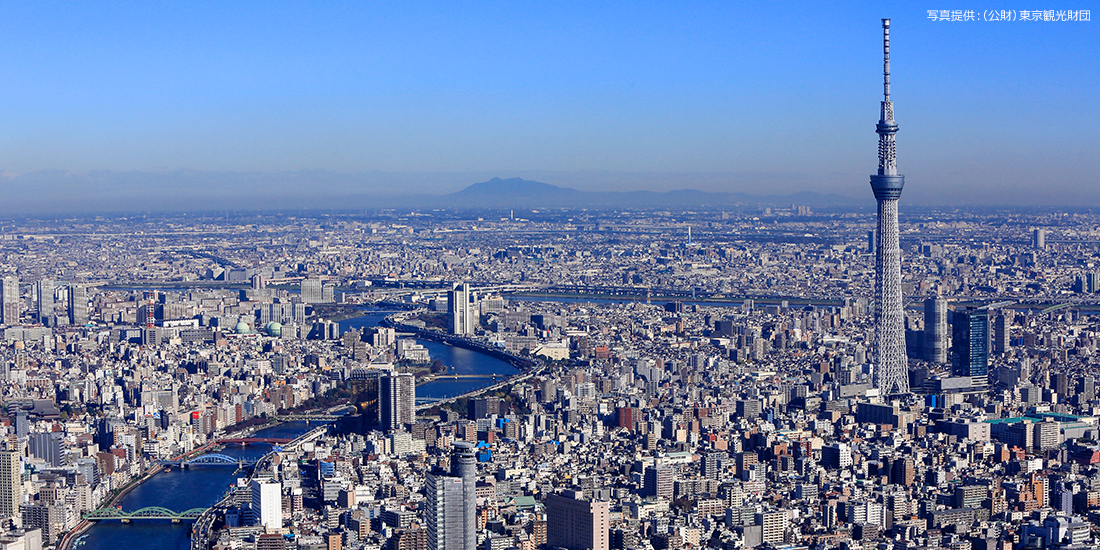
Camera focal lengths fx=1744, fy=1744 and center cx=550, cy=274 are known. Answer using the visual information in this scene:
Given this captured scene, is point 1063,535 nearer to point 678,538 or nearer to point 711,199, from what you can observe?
point 678,538

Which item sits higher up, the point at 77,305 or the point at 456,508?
the point at 456,508

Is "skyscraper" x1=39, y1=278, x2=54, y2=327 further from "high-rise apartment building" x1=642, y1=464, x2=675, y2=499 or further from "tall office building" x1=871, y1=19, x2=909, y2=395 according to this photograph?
"high-rise apartment building" x1=642, y1=464, x2=675, y2=499

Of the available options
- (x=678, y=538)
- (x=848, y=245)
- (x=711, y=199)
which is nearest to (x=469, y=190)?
(x=711, y=199)

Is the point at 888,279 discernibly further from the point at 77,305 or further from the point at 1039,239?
the point at 1039,239

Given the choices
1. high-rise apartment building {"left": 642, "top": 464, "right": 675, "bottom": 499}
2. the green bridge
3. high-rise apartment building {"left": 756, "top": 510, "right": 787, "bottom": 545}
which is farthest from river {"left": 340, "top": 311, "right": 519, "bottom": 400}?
high-rise apartment building {"left": 756, "top": 510, "right": 787, "bottom": 545}

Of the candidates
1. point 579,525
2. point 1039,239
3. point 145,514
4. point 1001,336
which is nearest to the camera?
point 579,525

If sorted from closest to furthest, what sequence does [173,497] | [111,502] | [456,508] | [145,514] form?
[456,508] → [145,514] → [111,502] → [173,497]

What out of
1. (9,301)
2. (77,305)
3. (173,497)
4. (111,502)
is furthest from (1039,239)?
(111,502)
